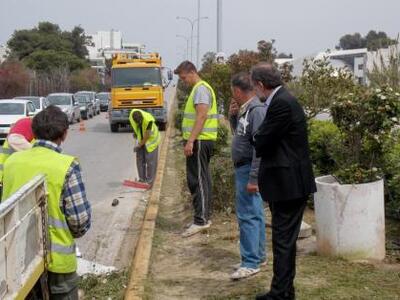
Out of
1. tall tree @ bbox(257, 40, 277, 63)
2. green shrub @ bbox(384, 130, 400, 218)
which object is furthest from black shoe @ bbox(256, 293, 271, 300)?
tall tree @ bbox(257, 40, 277, 63)

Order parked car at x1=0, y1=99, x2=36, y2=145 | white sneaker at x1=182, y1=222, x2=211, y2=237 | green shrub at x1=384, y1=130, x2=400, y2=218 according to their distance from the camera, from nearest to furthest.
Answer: green shrub at x1=384, y1=130, x2=400, y2=218, white sneaker at x1=182, y1=222, x2=211, y2=237, parked car at x1=0, y1=99, x2=36, y2=145

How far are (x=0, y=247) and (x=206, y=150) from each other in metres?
4.64

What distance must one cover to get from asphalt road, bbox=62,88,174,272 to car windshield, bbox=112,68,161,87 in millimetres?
3997

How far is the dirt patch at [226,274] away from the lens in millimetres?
5422

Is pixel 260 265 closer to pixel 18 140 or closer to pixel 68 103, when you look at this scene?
pixel 18 140

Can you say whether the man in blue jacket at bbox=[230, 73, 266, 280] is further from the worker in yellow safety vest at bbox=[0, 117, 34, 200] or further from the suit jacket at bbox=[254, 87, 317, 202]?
the worker in yellow safety vest at bbox=[0, 117, 34, 200]

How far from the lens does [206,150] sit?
768cm

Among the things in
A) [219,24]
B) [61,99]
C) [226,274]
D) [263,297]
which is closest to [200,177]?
[226,274]

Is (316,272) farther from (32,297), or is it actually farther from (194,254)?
(32,297)

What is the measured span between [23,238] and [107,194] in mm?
8117

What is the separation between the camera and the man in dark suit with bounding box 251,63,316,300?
4809 millimetres

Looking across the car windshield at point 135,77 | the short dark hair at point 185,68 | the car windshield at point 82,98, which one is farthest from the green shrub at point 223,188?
the car windshield at point 82,98

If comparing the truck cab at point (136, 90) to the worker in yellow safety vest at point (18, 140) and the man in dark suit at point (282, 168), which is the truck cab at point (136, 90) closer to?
the worker in yellow safety vest at point (18, 140)

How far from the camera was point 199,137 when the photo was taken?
7594 millimetres
